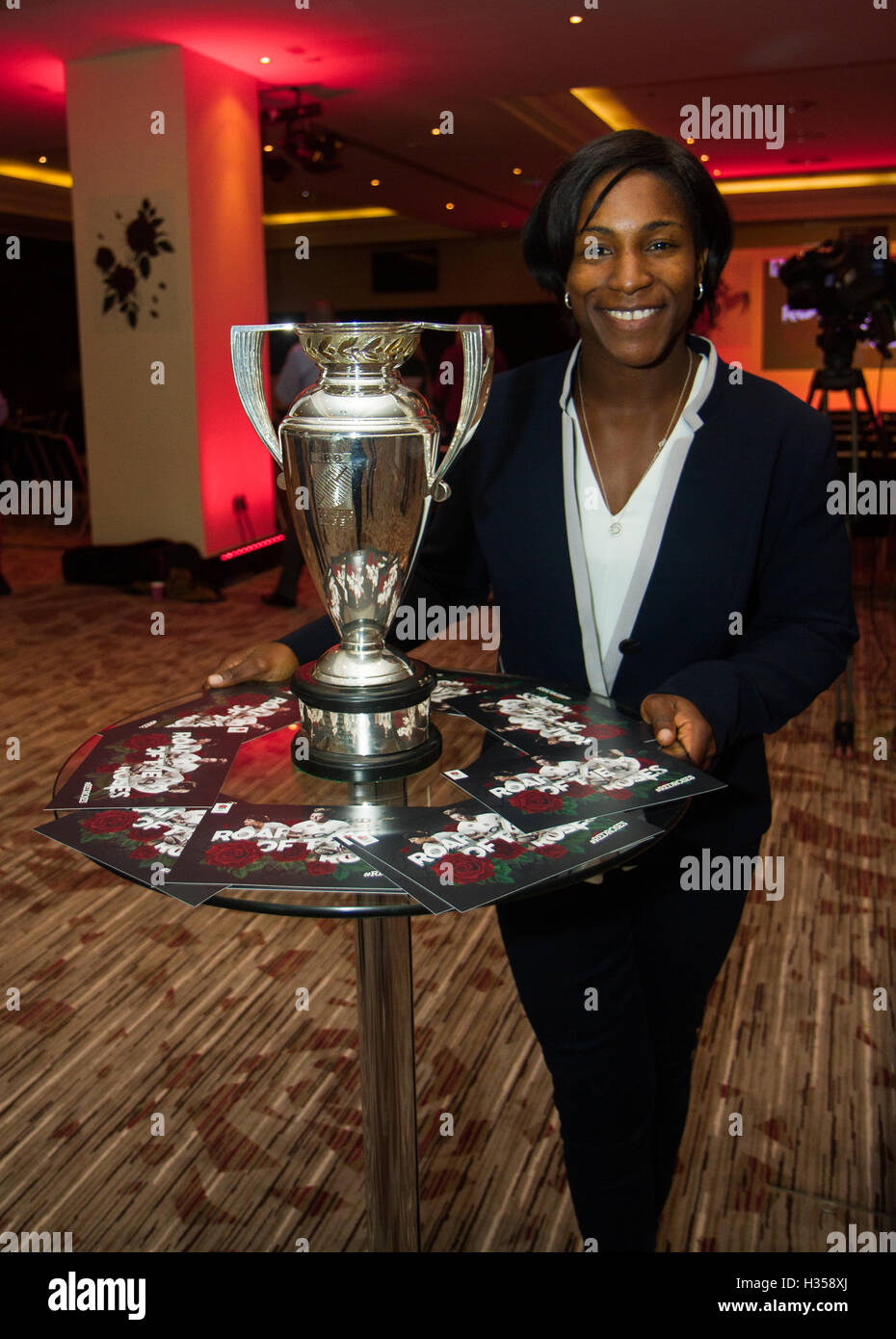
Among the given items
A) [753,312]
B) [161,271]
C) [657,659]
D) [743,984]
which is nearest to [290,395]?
[161,271]

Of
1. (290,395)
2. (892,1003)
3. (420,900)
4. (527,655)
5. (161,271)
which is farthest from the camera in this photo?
(290,395)

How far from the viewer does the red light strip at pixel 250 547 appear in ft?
21.4

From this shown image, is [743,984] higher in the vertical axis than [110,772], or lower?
lower

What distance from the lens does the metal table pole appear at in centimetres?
125

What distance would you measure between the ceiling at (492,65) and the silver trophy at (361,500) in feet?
14.9

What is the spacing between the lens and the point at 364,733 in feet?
3.86

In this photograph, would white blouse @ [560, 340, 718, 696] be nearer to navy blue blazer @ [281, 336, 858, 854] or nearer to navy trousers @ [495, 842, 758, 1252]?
navy blue blazer @ [281, 336, 858, 854]

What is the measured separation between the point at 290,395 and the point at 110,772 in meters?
5.89

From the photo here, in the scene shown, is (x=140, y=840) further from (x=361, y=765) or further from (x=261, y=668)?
(x=261, y=668)

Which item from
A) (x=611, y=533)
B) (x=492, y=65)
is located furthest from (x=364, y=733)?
(x=492, y=65)

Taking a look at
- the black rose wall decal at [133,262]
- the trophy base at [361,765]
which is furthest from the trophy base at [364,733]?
the black rose wall decal at [133,262]

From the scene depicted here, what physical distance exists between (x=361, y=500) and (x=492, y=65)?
5.79 m

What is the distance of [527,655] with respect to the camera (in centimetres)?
151
